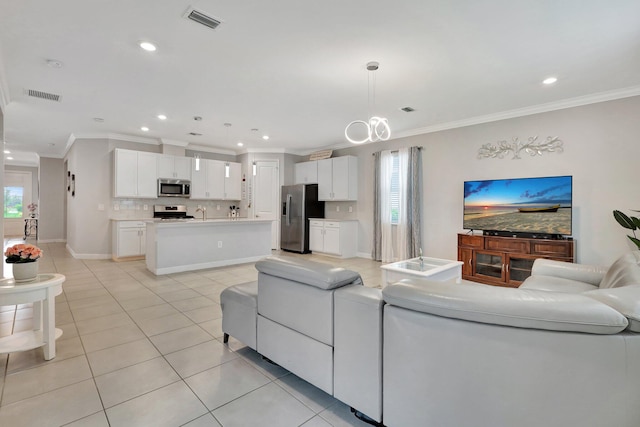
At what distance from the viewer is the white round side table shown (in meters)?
2.17

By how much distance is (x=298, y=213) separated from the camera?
7.43 meters

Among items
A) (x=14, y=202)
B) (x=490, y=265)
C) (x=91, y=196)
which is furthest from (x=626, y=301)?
(x=14, y=202)

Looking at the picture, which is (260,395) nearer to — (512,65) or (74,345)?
(74,345)

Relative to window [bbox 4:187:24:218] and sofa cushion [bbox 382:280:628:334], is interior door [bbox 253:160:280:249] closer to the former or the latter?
sofa cushion [bbox 382:280:628:334]

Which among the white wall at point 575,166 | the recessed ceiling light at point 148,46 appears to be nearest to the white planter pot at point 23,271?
the recessed ceiling light at point 148,46

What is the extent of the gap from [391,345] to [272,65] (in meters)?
3.06

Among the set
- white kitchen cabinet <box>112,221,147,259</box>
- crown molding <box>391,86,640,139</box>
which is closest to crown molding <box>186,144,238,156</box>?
white kitchen cabinet <box>112,221,147,259</box>

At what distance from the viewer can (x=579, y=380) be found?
105 cm

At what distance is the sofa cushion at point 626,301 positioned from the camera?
3.41ft

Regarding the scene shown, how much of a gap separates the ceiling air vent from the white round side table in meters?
2.41

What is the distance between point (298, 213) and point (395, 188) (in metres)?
2.53

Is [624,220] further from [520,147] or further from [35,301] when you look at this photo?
[35,301]

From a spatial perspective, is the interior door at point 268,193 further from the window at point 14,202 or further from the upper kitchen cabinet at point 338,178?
the window at point 14,202

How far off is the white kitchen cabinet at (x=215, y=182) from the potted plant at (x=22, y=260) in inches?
199
